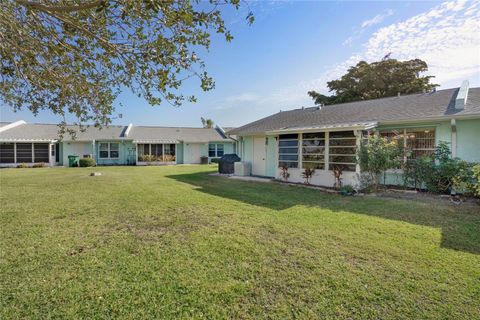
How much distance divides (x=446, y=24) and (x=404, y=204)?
7303 millimetres

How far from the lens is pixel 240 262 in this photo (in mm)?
4098

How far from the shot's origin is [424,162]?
930 centimetres

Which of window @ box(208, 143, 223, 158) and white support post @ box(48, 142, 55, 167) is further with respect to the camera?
window @ box(208, 143, 223, 158)

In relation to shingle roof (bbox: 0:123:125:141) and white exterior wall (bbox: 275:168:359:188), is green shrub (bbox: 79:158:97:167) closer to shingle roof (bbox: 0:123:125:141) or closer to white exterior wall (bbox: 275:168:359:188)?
shingle roof (bbox: 0:123:125:141)

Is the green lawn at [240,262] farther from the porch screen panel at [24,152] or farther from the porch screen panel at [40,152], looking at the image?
the porch screen panel at [24,152]

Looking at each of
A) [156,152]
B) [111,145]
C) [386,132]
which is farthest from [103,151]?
[386,132]

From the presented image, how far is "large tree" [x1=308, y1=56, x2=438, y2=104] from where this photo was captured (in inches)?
1033

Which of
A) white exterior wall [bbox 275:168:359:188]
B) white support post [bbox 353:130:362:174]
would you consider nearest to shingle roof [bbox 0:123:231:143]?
white exterior wall [bbox 275:168:359:188]

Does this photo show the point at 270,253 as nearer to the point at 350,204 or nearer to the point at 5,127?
the point at 350,204

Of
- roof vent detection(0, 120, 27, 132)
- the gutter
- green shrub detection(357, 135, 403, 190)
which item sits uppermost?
roof vent detection(0, 120, 27, 132)

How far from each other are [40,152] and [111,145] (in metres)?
6.33

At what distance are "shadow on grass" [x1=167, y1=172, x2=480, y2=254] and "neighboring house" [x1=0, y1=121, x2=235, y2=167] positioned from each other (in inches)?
725

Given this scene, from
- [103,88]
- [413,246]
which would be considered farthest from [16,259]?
[413,246]

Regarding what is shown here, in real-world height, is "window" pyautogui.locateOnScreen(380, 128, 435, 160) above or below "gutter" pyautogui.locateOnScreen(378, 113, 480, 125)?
below
